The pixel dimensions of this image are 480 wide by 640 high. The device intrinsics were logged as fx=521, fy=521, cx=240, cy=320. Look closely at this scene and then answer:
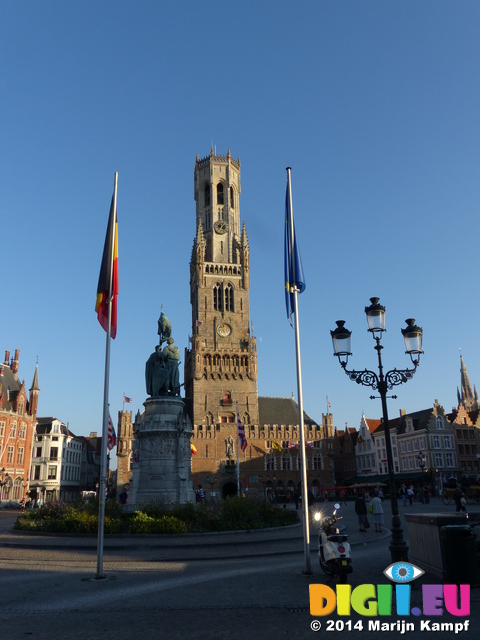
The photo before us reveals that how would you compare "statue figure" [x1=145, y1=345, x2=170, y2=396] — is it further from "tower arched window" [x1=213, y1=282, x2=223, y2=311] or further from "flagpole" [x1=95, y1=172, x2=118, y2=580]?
"tower arched window" [x1=213, y1=282, x2=223, y2=311]

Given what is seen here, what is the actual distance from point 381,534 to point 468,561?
12.3 meters

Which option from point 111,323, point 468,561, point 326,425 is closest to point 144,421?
point 111,323

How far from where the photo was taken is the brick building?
6125 cm

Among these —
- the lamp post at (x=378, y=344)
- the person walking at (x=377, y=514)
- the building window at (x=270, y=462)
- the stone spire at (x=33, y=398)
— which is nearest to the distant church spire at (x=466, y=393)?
the building window at (x=270, y=462)

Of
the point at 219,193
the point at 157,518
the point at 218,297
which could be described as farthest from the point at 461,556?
the point at 219,193

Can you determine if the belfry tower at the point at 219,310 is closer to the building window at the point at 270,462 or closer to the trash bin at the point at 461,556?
the building window at the point at 270,462

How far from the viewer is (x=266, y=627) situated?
24.3 ft

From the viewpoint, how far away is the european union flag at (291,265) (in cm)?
1428

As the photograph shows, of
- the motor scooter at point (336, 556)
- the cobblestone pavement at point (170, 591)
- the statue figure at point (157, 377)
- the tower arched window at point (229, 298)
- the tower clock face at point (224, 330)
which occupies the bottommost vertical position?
the cobblestone pavement at point (170, 591)

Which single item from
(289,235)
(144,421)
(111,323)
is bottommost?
(144,421)

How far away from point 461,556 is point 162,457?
54.7 ft

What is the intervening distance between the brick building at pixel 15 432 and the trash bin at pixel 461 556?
5990cm

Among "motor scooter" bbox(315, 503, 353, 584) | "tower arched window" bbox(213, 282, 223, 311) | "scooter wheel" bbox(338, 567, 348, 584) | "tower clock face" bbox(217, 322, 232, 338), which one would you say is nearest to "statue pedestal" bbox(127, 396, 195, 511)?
"motor scooter" bbox(315, 503, 353, 584)

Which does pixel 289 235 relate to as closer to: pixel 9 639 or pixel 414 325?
pixel 414 325
